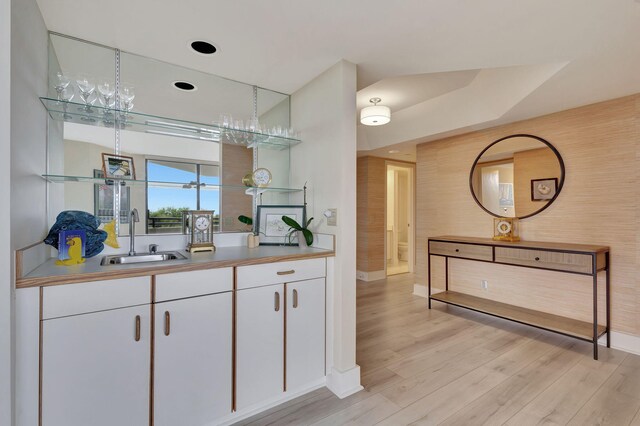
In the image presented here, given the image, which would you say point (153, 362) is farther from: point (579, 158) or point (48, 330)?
point (579, 158)

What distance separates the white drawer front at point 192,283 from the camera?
1.51m

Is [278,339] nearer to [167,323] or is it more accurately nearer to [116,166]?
[167,323]

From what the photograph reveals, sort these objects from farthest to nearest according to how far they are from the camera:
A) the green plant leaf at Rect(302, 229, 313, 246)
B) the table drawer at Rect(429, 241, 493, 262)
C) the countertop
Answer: the table drawer at Rect(429, 241, 493, 262), the green plant leaf at Rect(302, 229, 313, 246), the countertop

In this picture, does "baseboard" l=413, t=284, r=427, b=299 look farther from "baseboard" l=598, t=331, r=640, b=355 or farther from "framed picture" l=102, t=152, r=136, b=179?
"framed picture" l=102, t=152, r=136, b=179

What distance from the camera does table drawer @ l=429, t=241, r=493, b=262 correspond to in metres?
3.17

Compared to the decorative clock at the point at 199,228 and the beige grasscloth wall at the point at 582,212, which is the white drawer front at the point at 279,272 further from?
the beige grasscloth wall at the point at 582,212

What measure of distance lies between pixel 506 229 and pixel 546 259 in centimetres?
60

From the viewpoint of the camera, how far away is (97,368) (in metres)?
1.36

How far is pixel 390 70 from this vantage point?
227 centimetres

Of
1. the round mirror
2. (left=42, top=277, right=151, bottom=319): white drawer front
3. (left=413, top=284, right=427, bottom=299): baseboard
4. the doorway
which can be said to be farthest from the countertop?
the doorway

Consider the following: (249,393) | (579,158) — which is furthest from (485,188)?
(249,393)

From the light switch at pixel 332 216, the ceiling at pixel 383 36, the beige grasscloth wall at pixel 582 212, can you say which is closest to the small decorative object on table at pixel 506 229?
the beige grasscloth wall at pixel 582 212

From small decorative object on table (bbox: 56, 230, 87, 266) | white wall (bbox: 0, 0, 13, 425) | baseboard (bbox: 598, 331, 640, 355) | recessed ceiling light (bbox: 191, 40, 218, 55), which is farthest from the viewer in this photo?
baseboard (bbox: 598, 331, 640, 355)

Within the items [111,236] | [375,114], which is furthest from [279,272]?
[375,114]
